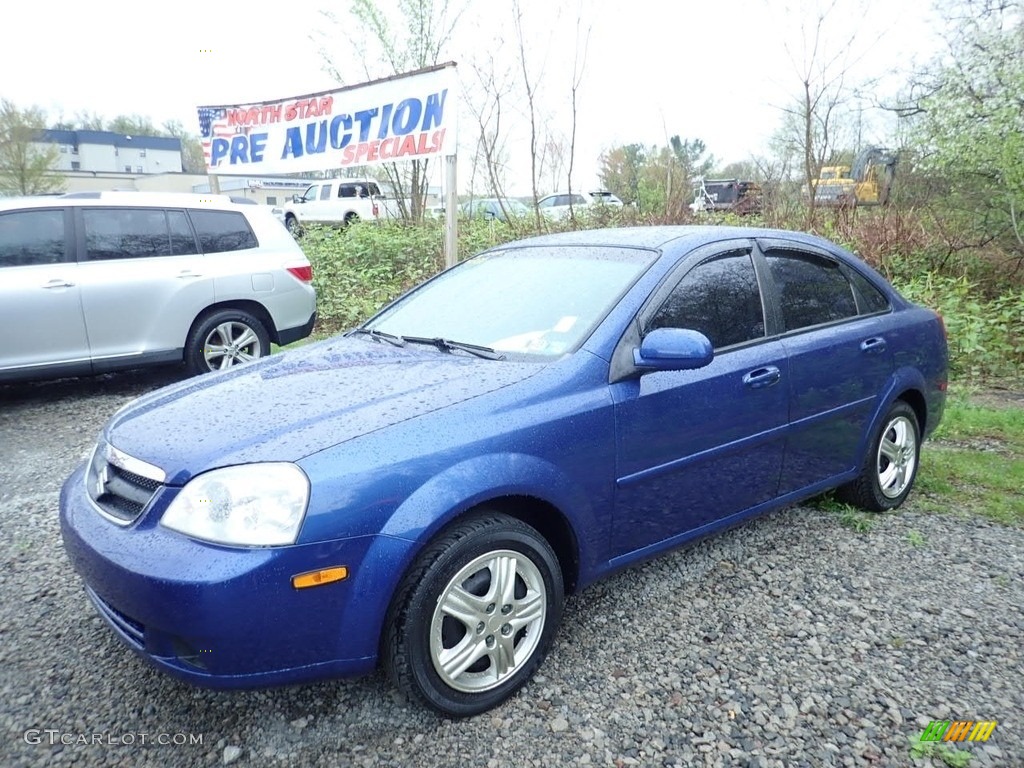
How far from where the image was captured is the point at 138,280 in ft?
20.0

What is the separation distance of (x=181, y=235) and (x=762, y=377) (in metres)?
5.42

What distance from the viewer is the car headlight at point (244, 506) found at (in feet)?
6.55

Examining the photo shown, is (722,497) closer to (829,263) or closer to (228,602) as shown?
(829,263)

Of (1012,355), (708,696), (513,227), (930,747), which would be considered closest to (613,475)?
(708,696)

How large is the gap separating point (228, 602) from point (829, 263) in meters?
3.22

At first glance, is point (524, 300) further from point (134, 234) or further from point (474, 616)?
point (134, 234)

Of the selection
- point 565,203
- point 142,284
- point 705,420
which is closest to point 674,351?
point 705,420

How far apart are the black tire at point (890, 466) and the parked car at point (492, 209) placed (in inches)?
345

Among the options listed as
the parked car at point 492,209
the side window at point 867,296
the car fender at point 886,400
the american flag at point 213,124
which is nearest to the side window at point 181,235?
the american flag at point 213,124

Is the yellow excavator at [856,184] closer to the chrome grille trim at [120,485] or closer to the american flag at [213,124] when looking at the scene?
the american flag at [213,124]

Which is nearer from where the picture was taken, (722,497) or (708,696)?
(708,696)

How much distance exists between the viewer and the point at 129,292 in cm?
604

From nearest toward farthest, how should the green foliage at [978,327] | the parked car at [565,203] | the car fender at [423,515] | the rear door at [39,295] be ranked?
the car fender at [423,515] → the rear door at [39,295] → the green foliage at [978,327] → the parked car at [565,203]

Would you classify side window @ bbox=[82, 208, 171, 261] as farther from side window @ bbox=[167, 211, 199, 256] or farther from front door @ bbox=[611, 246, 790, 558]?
front door @ bbox=[611, 246, 790, 558]
